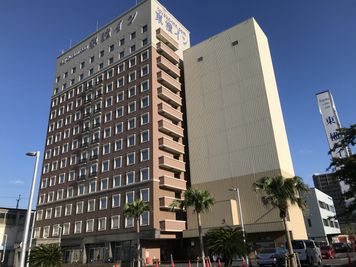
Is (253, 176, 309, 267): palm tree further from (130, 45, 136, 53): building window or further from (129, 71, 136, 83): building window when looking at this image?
(130, 45, 136, 53): building window

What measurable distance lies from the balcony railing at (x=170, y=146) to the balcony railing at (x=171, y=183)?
610 centimetres

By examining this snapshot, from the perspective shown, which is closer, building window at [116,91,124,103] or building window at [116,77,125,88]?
building window at [116,91,124,103]

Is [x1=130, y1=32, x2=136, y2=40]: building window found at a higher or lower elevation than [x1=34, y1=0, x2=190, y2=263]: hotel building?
higher

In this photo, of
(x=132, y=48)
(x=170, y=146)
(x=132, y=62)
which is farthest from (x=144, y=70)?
(x=170, y=146)

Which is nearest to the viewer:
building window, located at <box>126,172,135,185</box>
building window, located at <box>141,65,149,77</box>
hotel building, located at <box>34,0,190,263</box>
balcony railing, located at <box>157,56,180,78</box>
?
hotel building, located at <box>34,0,190,263</box>

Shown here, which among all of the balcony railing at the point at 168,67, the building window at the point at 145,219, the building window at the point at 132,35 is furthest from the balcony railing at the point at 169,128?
the building window at the point at 132,35

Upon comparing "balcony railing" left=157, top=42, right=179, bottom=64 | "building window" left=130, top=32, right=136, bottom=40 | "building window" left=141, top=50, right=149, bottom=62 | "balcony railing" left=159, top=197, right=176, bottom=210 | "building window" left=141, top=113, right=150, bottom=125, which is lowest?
"balcony railing" left=159, top=197, right=176, bottom=210

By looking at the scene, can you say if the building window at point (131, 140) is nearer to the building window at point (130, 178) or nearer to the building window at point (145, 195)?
the building window at point (130, 178)

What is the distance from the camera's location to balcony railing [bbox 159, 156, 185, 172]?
5894 cm

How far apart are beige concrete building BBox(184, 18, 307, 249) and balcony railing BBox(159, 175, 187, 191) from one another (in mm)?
2282

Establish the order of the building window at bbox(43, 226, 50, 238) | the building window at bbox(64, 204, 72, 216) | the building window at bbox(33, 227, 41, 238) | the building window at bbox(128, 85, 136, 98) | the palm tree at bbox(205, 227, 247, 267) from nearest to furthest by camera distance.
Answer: the palm tree at bbox(205, 227, 247, 267)
the building window at bbox(64, 204, 72, 216)
the building window at bbox(128, 85, 136, 98)
the building window at bbox(43, 226, 50, 238)
the building window at bbox(33, 227, 41, 238)

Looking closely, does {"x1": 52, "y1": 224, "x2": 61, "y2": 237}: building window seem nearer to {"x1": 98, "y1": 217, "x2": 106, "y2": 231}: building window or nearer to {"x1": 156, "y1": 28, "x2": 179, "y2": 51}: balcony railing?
{"x1": 98, "y1": 217, "x2": 106, "y2": 231}: building window

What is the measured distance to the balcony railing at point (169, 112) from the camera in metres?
64.1

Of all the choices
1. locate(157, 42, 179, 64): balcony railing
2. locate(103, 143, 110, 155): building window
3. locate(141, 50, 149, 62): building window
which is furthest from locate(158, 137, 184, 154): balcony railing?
locate(157, 42, 179, 64): balcony railing
